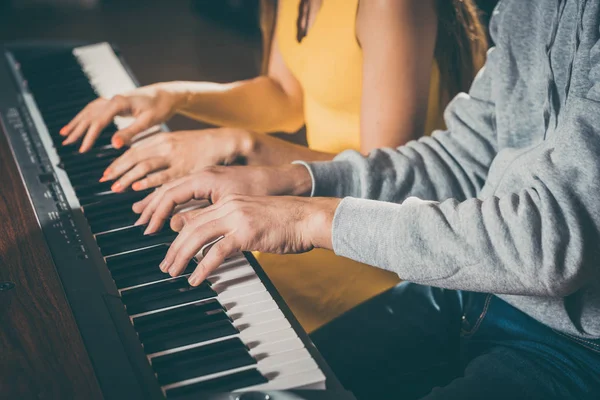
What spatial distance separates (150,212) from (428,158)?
494 millimetres

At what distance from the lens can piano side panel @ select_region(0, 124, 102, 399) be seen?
76 centimetres

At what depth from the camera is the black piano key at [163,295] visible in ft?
2.88

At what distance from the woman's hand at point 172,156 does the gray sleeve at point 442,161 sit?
197 mm

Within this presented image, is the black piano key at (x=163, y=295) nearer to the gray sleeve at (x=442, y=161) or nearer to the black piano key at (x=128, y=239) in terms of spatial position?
the black piano key at (x=128, y=239)

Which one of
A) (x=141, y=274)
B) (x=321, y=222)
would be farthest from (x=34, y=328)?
(x=321, y=222)

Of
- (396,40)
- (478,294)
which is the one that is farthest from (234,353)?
(396,40)

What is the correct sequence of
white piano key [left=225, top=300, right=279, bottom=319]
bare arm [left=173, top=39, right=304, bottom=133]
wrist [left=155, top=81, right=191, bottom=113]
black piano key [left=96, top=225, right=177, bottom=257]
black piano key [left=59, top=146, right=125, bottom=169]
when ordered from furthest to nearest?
bare arm [left=173, top=39, right=304, bottom=133], wrist [left=155, top=81, right=191, bottom=113], black piano key [left=59, top=146, right=125, bottom=169], black piano key [left=96, top=225, right=177, bottom=257], white piano key [left=225, top=300, right=279, bottom=319]

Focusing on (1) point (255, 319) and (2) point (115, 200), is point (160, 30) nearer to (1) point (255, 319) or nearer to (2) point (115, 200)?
(2) point (115, 200)

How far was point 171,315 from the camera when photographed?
860 mm

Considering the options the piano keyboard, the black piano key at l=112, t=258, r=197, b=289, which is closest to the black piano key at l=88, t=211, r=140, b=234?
the piano keyboard

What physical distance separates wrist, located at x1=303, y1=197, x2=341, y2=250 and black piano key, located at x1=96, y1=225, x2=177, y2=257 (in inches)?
9.0

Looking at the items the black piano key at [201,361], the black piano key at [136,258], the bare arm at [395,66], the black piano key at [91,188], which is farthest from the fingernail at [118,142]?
the black piano key at [201,361]

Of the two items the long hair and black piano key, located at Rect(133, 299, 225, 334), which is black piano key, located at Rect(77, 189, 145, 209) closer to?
black piano key, located at Rect(133, 299, 225, 334)

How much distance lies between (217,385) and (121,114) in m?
0.73
